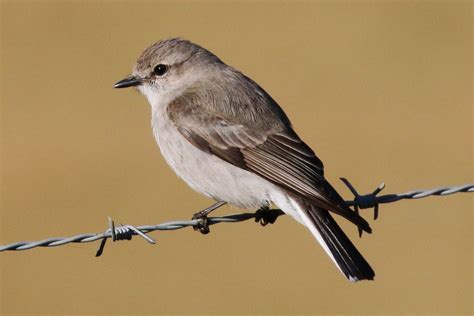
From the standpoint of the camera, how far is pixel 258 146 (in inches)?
253

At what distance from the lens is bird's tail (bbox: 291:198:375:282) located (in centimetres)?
579

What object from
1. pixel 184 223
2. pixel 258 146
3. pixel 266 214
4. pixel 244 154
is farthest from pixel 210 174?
pixel 184 223

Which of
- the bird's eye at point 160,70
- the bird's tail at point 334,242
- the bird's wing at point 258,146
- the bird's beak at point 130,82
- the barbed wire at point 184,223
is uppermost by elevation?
the bird's eye at point 160,70

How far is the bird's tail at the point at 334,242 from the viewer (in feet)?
19.0

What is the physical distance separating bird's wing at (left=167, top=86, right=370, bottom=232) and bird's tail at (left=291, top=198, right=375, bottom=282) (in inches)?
6.1

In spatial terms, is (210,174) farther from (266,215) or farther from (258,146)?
(266,215)

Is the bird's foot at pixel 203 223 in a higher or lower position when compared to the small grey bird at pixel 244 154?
lower

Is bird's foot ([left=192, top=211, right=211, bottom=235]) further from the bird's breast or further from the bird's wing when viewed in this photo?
the bird's wing

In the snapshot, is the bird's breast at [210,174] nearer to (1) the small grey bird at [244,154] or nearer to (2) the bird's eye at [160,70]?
(1) the small grey bird at [244,154]

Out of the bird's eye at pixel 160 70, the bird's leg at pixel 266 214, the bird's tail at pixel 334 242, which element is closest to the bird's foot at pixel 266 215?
the bird's leg at pixel 266 214

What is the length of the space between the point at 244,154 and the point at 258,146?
106 millimetres

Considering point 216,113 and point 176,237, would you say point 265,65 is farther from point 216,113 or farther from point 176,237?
point 216,113

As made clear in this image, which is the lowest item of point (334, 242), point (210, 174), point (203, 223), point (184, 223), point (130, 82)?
point (334, 242)

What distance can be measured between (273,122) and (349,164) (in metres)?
4.13
